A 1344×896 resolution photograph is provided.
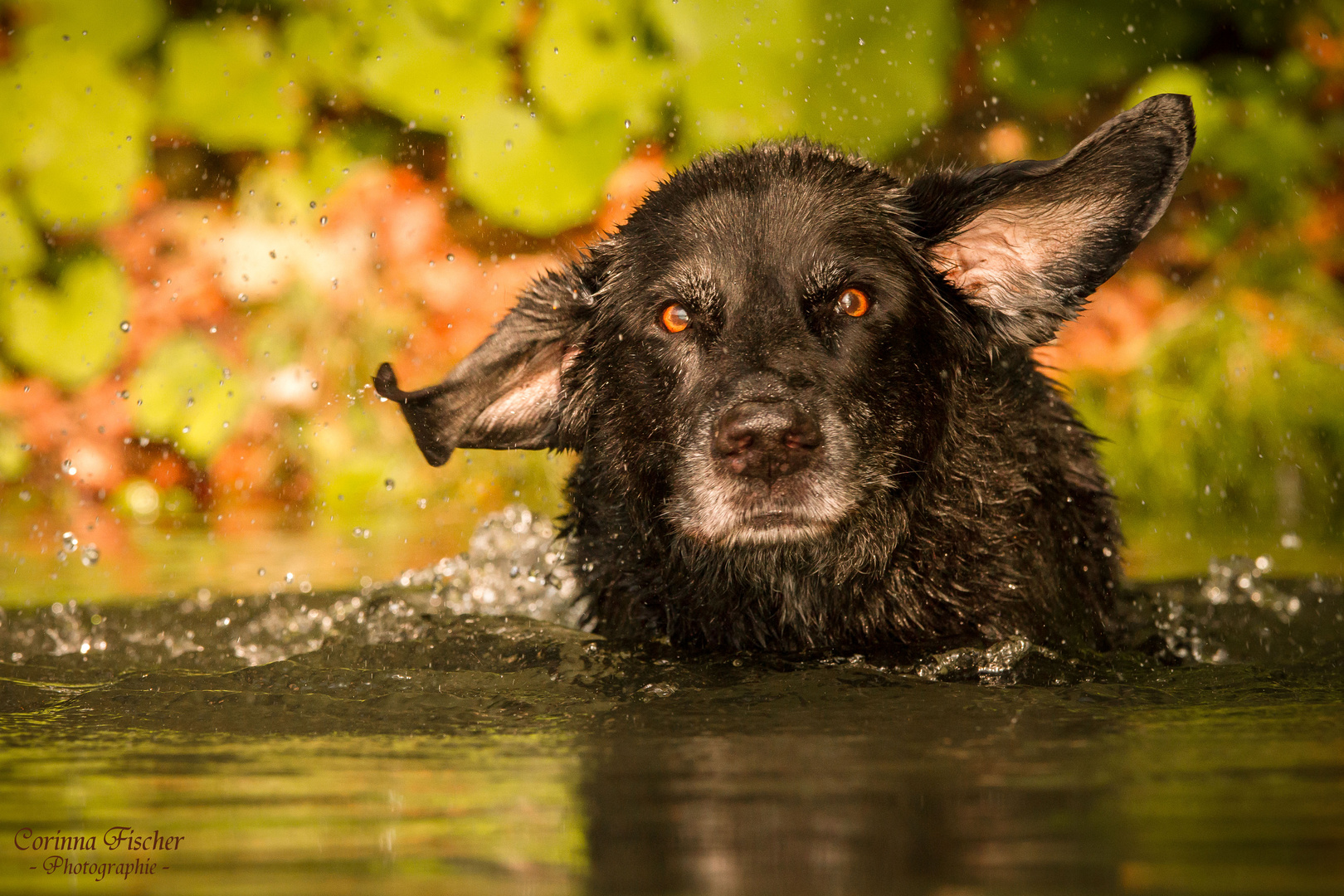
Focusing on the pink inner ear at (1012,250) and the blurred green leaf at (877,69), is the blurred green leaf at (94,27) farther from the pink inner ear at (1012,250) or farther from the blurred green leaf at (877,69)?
the pink inner ear at (1012,250)

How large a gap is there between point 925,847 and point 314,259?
9393 millimetres

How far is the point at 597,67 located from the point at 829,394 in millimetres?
5972

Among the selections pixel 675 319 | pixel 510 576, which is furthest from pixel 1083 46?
pixel 675 319

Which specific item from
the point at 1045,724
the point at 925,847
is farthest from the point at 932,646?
the point at 925,847

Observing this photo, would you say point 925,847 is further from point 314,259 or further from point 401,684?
point 314,259

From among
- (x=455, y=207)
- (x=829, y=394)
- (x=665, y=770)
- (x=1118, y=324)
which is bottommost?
(x=665, y=770)

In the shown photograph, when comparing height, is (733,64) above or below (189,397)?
above

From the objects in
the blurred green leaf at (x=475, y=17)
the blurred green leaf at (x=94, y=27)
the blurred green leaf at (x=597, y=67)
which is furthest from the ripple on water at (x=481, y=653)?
the blurred green leaf at (x=94, y=27)

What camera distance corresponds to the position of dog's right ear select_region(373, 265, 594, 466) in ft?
14.3

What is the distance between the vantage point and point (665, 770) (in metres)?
2.39

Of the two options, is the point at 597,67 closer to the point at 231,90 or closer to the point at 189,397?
the point at 231,90

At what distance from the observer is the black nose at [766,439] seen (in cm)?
350

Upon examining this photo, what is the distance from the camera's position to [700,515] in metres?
3.77

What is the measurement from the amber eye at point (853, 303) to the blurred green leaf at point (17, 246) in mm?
7878
